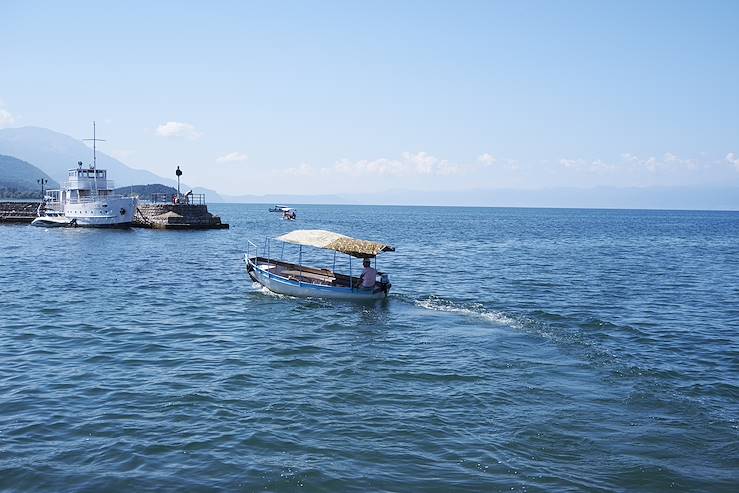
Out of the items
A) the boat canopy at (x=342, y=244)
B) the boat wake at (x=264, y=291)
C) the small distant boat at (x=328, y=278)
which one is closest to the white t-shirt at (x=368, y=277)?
the small distant boat at (x=328, y=278)


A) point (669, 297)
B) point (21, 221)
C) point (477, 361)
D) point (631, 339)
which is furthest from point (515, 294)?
point (21, 221)

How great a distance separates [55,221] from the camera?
263 feet

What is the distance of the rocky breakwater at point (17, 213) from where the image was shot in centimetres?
9369

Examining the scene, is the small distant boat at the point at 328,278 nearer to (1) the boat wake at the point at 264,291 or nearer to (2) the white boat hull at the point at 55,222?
(1) the boat wake at the point at 264,291

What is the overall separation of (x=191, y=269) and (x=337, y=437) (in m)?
31.7

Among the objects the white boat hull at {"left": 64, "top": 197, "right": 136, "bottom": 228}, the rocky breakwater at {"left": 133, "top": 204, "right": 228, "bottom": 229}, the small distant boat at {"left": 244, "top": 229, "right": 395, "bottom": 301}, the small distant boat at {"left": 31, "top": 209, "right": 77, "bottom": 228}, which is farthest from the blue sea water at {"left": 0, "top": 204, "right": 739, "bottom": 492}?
the rocky breakwater at {"left": 133, "top": 204, "right": 228, "bottom": 229}

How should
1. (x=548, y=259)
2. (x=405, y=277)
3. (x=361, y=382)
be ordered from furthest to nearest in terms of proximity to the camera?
1. (x=548, y=259)
2. (x=405, y=277)
3. (x=361, y=382)

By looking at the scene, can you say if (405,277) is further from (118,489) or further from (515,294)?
(118,489)

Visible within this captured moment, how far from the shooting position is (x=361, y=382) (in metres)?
16.5

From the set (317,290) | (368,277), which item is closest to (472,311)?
(368,277)

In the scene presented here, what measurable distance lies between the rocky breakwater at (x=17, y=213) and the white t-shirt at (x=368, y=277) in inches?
3281

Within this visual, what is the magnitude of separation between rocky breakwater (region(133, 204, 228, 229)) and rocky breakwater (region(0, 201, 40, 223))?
19.0 m

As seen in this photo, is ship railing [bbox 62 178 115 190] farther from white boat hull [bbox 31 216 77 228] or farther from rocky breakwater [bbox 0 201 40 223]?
rocky breakwater [bbox 0 201 40 223]

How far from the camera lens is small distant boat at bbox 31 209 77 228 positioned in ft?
259
